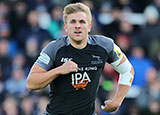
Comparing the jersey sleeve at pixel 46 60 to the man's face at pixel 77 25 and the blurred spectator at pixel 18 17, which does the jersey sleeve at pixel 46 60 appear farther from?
the blurred spectator at pixel 18 17

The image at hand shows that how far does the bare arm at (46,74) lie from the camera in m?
5.19

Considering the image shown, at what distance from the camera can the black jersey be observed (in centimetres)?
543

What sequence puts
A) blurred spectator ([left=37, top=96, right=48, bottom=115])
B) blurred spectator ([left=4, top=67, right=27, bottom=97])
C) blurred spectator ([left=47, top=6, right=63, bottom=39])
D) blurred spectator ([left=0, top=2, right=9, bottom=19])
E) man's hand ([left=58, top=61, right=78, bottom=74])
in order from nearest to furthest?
man's hand ([left=58, top=61, right=78, bottom=74]) → blurred spectator ([left=37, top=96, right=48, bottom=115]) → blurred spectator ([left=4, top=67, right=27, bottom=97]) → blurred spectator ([left=47, top=6, right=63, bottom=39]) → blurred spectator ([left=0, top=2, right=9, bottom=19])

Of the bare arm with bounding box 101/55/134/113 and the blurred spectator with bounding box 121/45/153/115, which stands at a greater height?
the bare arm with bounding box 101/55/134/113

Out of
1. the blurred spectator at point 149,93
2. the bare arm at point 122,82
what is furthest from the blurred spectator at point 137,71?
the bare arm at point 122,82

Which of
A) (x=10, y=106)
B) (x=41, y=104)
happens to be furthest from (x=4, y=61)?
(x=41, y=104)

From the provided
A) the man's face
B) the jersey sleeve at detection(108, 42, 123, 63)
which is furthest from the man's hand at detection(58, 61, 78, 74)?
the jersey sleeve at detection(108, 42, 123, 63)

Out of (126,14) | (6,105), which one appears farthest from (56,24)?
(6,105)

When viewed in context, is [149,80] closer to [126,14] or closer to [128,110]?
[128,110]

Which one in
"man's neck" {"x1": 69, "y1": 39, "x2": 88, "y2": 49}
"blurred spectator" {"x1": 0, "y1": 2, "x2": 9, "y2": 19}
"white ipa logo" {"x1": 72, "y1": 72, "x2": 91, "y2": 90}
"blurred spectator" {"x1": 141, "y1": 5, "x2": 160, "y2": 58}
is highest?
"man's neck" {"x1": 69, "y1": 39, "x2": 88, "y2": 49}

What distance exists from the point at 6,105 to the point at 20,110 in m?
0.38

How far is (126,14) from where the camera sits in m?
11.7

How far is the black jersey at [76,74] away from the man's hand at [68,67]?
0.67 ft

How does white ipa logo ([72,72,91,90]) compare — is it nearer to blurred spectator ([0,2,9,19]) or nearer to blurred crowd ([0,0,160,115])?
blurred crowd ([0,0,160,115])
